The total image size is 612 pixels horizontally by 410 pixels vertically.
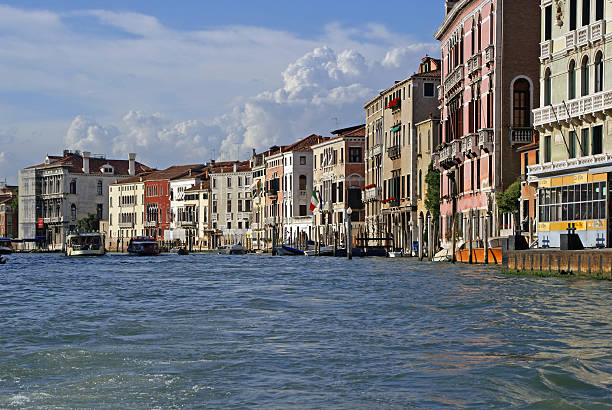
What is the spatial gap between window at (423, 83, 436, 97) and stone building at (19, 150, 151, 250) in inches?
2807

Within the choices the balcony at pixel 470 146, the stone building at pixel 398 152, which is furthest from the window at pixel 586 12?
the stone building at pixel 398 152

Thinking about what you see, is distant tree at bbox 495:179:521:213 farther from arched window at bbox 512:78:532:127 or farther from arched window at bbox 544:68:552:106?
arched window at bbox 544:68:552:106

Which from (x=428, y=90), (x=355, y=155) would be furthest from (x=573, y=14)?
(x=355, y=155)

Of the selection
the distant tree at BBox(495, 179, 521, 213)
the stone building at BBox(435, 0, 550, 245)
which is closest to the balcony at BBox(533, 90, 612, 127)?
the distant tree at BBox(495, 179, 521, 213)

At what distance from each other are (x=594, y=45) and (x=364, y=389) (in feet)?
73.7

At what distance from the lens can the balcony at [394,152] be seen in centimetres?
6469

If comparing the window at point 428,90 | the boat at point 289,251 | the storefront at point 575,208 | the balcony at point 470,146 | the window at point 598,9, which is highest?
the window at point 428,90

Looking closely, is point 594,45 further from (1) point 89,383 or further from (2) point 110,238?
(2) point 110,238

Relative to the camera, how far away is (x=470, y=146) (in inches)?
1695

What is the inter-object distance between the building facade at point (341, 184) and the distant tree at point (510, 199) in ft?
125

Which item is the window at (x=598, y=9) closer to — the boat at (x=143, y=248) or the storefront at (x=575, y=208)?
the storefront at (x=575, y=208)

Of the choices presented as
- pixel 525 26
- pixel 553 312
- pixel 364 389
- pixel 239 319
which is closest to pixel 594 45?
pixel 525 26

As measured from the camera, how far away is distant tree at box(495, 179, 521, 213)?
38000mm

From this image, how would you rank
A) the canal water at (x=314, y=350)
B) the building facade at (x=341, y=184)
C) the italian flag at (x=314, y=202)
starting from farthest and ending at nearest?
the italian flag at (x=314, y=202) → the building facade at (x=341, y=184) → the canal water at (x=314, y=350)
